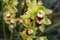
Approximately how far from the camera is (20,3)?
82 cm

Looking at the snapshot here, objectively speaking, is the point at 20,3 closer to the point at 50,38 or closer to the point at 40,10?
the point at 40,10

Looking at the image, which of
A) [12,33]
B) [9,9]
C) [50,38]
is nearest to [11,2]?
[9,9]

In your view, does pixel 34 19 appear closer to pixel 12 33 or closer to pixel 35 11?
pixel 35 11

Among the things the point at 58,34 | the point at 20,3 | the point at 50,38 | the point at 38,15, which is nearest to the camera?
the point at 38,15

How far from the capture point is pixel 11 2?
78 centimetres

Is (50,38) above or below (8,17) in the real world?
below

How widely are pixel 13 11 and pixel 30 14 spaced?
10cm

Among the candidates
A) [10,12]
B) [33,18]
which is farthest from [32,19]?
[10,12]

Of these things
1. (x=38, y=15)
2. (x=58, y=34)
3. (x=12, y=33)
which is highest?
(x=38, y=15)

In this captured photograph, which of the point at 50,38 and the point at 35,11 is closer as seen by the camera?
the point at 35,11

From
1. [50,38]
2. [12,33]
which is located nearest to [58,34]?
[50,38]

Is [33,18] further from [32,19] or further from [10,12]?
[10,12]

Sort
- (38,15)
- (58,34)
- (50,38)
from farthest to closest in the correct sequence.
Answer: (58,34) → (50,38) → (38,15)

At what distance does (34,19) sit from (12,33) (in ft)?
0.53
